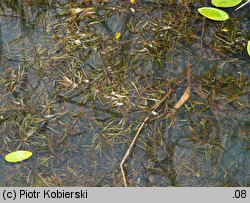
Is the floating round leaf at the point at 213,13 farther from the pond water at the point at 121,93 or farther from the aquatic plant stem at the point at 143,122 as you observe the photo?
the aquatic plant stem at the point at 143,122

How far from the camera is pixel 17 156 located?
212cm

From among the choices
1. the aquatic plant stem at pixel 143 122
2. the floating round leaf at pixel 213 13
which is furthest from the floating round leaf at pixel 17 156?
the floating round leaf at pixel 213 13

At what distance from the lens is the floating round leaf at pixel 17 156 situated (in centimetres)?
212

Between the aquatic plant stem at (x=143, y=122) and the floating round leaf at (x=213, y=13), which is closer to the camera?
the aquatic plant stem at (x=143, y=122)

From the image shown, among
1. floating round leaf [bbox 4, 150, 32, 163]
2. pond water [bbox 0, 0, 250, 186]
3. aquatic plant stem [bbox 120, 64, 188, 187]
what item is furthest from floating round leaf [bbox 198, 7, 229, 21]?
floating round leaf [bbox 4, 150, 32, 163]

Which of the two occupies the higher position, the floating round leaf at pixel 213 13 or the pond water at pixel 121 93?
the floating round leaf at pixel 213 13

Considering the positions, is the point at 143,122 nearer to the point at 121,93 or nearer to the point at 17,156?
the point at 121,93

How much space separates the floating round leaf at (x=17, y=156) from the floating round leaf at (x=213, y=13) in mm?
1146

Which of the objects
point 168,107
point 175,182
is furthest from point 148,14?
point 175,182

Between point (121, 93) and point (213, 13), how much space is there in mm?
655

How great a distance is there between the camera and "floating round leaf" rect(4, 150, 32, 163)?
212 cm

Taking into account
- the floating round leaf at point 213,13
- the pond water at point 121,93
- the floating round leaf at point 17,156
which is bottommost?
the floating round leaf at point 17,156

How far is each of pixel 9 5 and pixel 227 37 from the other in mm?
1170

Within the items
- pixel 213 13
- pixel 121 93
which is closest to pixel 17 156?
pixel 121 93
